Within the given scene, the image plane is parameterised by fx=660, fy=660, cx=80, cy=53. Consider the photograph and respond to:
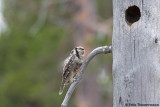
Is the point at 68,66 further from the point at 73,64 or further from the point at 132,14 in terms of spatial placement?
the point at 132,14

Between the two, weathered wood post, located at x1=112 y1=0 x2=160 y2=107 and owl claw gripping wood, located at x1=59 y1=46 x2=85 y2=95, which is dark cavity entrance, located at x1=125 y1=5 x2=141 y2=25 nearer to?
weathered wood post, located at x1=112 y1=0 x2=160 y2=107

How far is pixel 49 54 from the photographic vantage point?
17688 mm

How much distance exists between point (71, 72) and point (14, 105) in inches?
455

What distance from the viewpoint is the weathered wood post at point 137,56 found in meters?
5.71

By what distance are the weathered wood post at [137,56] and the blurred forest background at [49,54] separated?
894cm

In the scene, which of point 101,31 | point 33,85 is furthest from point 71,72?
point 33,85

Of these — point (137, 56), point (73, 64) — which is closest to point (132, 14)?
point (137, 56)

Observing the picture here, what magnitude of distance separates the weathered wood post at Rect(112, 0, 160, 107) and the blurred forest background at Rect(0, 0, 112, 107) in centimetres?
894

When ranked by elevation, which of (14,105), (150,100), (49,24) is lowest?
(150,100)

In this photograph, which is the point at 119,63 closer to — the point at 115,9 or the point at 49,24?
the point at 115,9

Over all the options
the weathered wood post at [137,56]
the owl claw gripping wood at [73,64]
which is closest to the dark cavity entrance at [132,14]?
the weathered wood post at [137,56]

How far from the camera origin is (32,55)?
17.7m

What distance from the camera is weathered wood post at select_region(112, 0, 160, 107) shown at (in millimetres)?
5711

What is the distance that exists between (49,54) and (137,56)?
39.3 ft
